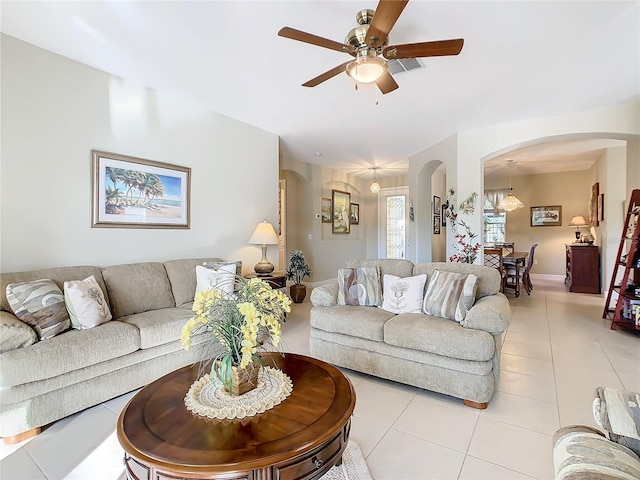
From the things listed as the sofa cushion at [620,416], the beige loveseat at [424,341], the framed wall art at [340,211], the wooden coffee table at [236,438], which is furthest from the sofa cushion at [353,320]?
the framed wall art at [340,211]

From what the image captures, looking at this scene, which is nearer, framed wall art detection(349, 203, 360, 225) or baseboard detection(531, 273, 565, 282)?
baseboard detection(531, 273, 565, 282)

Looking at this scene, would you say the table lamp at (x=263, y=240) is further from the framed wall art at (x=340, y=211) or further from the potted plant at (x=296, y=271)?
the framed wall art at (x=340, y=211)

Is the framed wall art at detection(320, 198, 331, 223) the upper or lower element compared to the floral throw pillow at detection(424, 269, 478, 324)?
upper

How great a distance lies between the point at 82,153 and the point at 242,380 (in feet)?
8.69

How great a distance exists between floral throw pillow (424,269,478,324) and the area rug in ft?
3.97

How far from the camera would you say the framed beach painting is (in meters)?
2.88

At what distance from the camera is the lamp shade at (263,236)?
4047 millimetres

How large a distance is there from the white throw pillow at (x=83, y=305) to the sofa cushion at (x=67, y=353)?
72 mm

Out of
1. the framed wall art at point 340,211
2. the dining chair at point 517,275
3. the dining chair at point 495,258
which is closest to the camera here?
the dining chair at point 495,258

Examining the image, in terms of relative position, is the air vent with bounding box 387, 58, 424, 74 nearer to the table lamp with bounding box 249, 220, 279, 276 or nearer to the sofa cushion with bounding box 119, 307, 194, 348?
the table lamp with bounding box 249, 220, 279, 276

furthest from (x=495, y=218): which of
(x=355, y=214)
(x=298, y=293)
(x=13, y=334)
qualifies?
(x=13, y=334)

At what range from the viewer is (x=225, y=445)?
1.06 meters

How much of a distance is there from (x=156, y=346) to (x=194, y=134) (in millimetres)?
2392

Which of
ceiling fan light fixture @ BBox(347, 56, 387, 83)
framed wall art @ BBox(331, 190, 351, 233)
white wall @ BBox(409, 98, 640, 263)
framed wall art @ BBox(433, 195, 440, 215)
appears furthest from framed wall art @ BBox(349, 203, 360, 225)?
ceiling fan light fixture @ BBox(347, 56, 387, 83)
